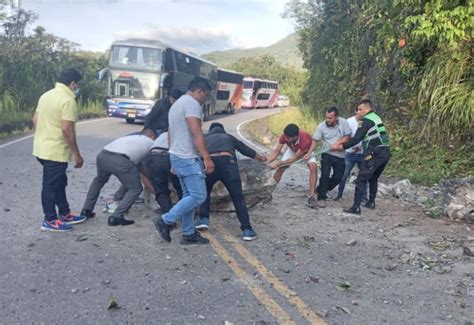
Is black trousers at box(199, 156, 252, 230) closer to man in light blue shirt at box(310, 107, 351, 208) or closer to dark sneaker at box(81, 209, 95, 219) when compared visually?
dark sneaker at box(81, 209, 95, 219)

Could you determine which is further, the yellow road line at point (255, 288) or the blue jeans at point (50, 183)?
the blue jeans at point (50, 183)

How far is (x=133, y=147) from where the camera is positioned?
6035 mm

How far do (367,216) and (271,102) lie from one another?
46.0m

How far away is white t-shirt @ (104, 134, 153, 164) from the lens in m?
5.97

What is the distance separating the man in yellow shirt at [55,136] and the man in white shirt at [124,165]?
1.10 ft

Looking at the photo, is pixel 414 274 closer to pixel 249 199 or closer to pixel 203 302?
pixel 203 302

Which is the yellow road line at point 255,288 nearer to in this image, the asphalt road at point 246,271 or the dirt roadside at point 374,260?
the asphalt road at point 246,271

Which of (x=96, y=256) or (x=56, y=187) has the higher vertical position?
(x=56, y=187)

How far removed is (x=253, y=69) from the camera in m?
80.4

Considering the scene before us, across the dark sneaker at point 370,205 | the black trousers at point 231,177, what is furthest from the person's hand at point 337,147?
the black trousers at point 231,177

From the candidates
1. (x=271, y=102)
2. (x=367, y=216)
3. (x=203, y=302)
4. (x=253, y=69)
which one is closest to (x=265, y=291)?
(x=203, y=302)

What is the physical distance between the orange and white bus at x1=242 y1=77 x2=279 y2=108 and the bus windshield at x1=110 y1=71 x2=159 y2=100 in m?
25.3

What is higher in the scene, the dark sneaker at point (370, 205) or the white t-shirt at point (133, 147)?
the white t-shirt at point (133, 147)

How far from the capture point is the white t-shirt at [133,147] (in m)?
5.97
